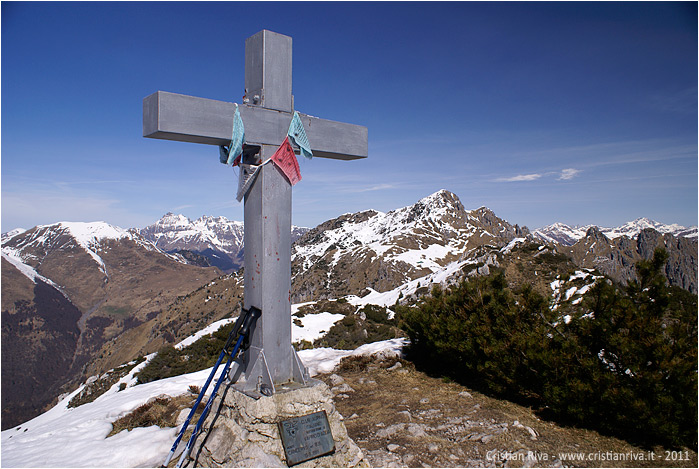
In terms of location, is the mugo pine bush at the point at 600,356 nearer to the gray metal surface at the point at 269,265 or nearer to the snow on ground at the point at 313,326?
the gray metal surface at the point at 269,265

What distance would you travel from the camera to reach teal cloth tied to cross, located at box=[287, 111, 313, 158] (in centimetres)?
494

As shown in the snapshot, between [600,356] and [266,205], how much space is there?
5551 mm

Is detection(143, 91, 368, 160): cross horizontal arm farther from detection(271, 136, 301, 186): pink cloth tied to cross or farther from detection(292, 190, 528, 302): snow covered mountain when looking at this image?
detection(292, 190, 528, 302): snow covered mountain

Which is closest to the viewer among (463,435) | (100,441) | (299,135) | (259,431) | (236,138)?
(259,431)

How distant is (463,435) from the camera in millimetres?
5793

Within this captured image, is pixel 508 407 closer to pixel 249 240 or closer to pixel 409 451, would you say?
pixel 409 451

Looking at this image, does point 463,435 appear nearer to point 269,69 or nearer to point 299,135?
point 299,135

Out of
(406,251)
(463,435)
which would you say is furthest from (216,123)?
(406,251)

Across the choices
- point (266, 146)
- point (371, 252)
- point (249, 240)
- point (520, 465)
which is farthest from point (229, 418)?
point (371, 252)

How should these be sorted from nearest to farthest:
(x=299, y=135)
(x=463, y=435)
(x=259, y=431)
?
(x=259, y=431)
(x=299, y=135)
(x=463, y=435)

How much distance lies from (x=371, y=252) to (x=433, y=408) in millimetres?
88369

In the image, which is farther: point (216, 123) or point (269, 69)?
point (269, 69)

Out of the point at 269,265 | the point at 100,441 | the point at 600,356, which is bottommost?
the point at 100,441

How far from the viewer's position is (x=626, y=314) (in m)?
5.93
